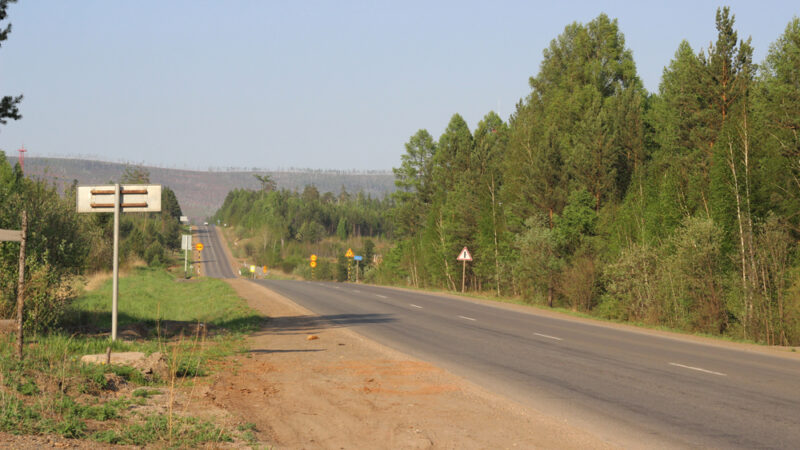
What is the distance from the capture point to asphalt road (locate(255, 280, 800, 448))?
8781mm

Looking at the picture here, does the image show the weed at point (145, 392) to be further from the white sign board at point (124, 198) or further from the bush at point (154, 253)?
the bush at point (154, 253)

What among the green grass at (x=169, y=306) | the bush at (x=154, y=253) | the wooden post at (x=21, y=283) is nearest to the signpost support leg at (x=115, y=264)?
the green grass at (x=169, y=306)

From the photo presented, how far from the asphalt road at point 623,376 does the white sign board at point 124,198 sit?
22.1 ft

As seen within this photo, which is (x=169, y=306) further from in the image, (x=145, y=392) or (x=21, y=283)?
(x=145, y=392)

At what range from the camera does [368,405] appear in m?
10.1

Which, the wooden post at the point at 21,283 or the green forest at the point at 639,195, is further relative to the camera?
the green forest at the point at 639,195

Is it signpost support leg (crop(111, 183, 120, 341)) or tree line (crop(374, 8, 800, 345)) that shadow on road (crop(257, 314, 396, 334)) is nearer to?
signpost support leg (crop(111, 183, 120, 341))

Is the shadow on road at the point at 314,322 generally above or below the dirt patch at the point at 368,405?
below

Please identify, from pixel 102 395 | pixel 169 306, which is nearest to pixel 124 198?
pixel 102 395

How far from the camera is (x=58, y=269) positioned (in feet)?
64.3

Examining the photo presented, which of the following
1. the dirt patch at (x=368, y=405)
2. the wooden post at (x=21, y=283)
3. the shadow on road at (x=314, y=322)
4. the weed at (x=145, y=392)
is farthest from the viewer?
the shadow on road at (x=314, y=322)

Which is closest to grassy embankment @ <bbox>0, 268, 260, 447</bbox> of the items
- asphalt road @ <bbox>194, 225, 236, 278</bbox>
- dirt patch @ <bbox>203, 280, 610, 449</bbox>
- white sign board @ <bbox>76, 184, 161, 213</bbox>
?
dirt patch @ <bbox>203, 280, 610, 449</bbox>

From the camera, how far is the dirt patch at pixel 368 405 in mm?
8109

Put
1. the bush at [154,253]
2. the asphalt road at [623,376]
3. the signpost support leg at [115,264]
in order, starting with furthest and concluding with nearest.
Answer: the bush at [154,253]
the signpost support leg at [115,264]
the asphalt road at [623,376]
